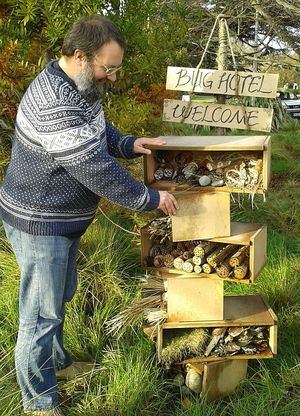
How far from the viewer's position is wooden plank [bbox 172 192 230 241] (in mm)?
2627

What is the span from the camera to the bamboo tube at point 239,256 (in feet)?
8.98

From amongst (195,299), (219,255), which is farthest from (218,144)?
(195,299)

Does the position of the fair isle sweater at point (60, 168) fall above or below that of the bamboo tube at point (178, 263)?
above

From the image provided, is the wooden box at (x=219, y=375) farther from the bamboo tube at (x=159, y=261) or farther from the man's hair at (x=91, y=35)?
the man's hair at (x=91, y=35)

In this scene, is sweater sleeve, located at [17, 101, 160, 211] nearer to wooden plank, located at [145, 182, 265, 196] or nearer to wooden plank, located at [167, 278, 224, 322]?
wooden plank, located at [145, 182, 265, 196]

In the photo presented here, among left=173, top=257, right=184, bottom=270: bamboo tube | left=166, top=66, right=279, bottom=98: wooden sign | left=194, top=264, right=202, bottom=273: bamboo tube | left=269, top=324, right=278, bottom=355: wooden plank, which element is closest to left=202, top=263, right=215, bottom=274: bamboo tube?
left=194, top=264, right=202, bottom=273: bamboo tube

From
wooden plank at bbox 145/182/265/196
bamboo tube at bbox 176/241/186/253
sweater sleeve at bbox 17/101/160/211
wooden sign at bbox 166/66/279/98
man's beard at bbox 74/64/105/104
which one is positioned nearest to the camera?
sweater sleeve at bbox 17/101/160/211

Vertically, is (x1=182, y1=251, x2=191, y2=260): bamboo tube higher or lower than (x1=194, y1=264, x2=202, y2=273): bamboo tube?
higher

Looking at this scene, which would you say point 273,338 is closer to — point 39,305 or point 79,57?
point 39,305

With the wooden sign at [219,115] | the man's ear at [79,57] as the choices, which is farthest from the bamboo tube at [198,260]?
the man's ear at [79,57]

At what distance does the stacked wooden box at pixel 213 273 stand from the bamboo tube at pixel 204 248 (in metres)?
0.10

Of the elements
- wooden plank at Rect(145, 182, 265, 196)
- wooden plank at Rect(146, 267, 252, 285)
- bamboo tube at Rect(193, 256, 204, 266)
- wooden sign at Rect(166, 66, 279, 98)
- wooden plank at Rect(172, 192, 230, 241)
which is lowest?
wooden plank at Rect(146, 267, 252, 285)

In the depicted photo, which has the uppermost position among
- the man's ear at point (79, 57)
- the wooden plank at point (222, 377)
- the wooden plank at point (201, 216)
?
the man's ear at point (79, 57)

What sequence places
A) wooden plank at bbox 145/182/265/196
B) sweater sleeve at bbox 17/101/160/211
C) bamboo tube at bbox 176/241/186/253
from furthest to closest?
bamboo tube at bbox 176/241/186/253 → wooden plank at bbox 145/182/265/196 → sweater sleeve at bbox 17/101/160/211
